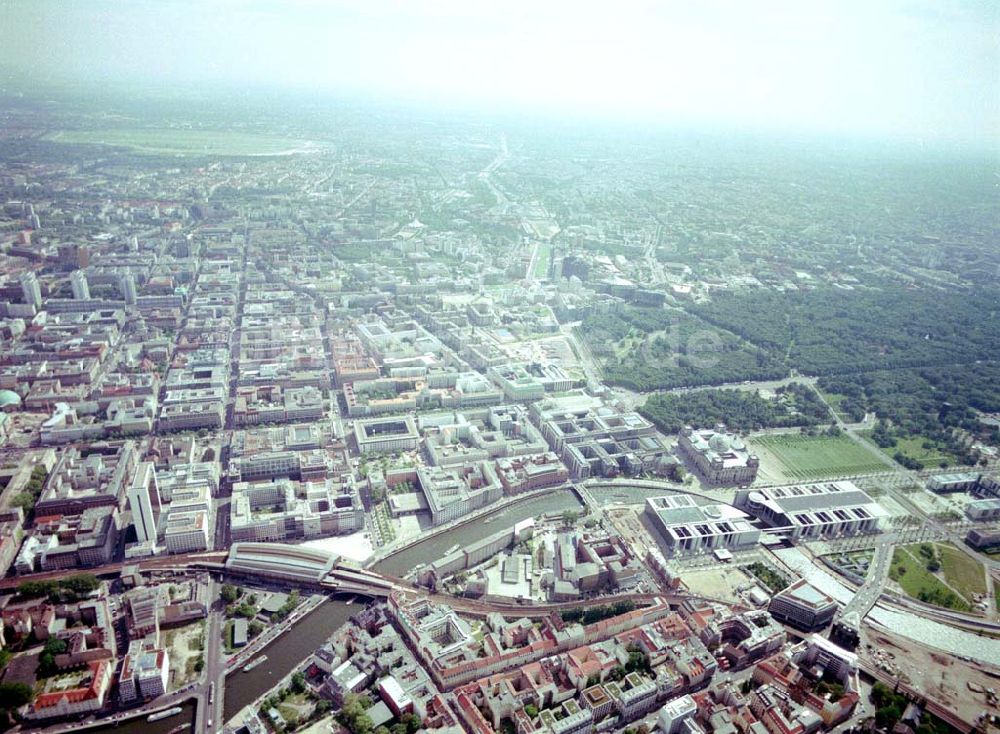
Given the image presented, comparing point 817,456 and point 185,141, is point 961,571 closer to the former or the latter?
point 817,456

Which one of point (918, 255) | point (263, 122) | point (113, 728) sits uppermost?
point (263, 122)

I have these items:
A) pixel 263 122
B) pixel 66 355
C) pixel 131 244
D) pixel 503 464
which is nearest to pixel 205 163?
pixel 131 244

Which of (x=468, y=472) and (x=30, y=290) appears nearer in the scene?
(x=468, y=472)

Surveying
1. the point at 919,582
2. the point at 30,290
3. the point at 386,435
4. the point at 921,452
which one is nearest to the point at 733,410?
the point at 921,452

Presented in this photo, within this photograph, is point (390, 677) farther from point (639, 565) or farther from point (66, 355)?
point (66, 355)

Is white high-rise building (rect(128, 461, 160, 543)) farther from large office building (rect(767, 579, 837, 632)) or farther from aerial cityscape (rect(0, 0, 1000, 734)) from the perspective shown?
large office building (rect(767, 579, 837, 632))

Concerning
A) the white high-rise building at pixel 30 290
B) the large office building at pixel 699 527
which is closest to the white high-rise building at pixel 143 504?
the large office building at pixel 699 527
